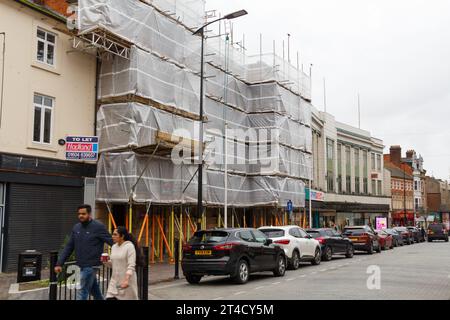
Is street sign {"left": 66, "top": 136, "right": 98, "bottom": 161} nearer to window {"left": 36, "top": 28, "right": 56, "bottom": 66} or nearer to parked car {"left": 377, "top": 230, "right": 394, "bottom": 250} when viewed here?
window {"left": 36, "top": 28, "right": 56, "bottom": 66}

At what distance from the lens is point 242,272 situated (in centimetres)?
1520

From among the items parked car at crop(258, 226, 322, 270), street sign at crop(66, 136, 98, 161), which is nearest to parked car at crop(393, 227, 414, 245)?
parked car at crop(258, 226, 322, 270)

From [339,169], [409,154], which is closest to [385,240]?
[339,169]

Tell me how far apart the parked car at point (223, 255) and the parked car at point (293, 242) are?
10.7 ft

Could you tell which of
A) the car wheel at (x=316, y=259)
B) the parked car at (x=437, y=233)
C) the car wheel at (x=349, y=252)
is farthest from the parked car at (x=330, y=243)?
the parked car at (x=437, y=233)

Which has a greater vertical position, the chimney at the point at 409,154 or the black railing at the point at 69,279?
the chimney at the point at 409,154

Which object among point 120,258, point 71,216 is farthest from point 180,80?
point 120,258

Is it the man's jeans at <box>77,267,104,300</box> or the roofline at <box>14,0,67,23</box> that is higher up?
the roofline at <box>14,0,67,23</box>

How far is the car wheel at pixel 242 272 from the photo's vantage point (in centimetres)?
1495

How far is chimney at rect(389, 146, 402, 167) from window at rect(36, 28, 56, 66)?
230ft

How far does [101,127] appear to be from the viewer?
68.9ft

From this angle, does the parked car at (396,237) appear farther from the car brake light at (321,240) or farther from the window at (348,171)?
the car brake light at (321,240)

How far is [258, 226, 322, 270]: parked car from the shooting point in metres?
19.5
